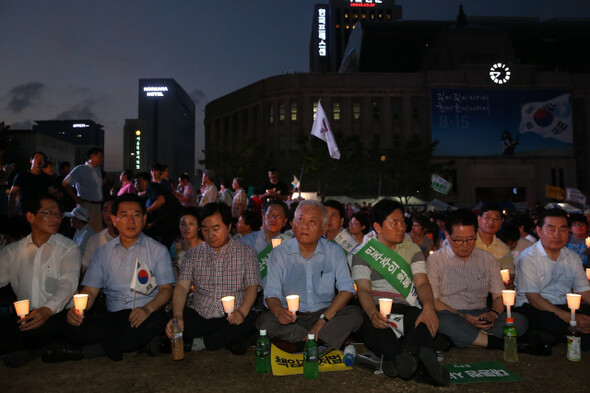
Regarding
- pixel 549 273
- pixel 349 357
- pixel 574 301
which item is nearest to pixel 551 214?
pixel 549 273

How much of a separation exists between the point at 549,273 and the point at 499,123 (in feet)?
153

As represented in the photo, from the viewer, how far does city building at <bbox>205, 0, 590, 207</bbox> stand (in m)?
44.3

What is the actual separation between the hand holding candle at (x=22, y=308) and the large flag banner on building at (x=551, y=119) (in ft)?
168

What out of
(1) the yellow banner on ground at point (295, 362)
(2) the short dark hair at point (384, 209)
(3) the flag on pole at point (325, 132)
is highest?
(3) the flag on pole at point (325, 132)

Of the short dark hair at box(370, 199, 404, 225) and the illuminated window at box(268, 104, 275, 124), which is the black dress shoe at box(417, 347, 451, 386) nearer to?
the short dark hair at box(370, 199, 404, 225)

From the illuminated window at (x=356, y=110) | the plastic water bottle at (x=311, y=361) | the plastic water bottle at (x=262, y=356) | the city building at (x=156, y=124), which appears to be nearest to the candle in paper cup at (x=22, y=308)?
the plastic water bottle at (x=262, y=356)

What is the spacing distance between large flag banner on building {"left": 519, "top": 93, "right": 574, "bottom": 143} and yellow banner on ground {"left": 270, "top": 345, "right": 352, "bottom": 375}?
49.6 meters

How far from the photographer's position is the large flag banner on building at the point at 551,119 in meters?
46.7

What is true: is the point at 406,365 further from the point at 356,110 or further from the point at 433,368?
the point at 356,110

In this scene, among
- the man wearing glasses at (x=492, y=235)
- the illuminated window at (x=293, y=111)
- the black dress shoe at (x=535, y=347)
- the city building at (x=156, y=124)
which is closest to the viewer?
the black dress shoe at (x=535, y=347)

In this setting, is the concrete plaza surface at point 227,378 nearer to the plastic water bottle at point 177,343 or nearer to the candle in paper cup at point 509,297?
the plastic water bottle at point 177,343

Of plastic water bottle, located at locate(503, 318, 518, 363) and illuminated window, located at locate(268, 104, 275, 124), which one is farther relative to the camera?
illuminated window, located at locate(268, 104, 275, 124)

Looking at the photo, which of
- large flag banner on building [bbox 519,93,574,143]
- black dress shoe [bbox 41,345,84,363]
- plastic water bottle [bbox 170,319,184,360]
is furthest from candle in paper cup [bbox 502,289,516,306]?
large flag banner on building [bbox 519,93,574,143]

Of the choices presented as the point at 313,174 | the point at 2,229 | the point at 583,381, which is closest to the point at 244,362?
the point at 583,381
